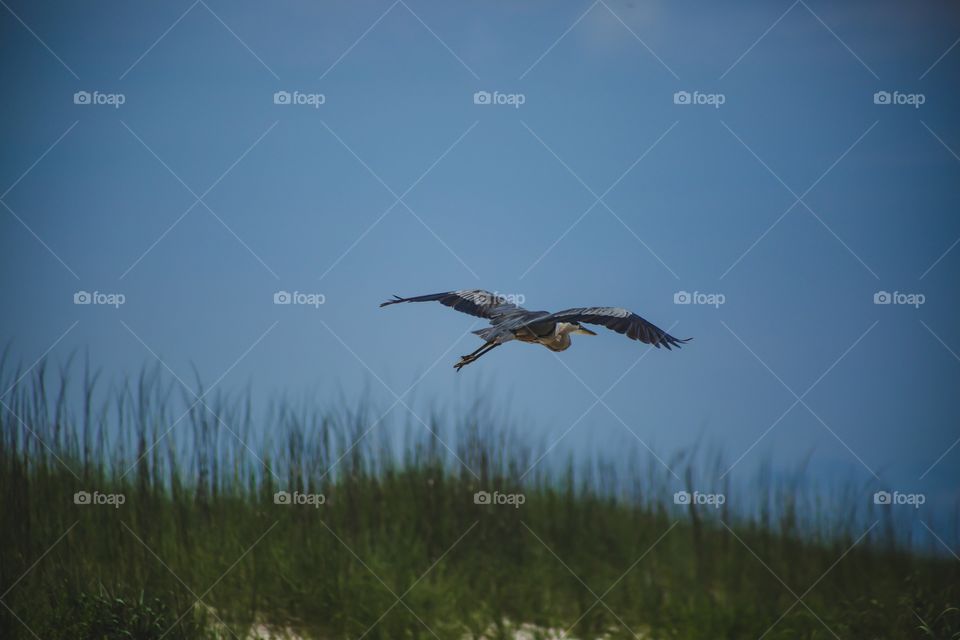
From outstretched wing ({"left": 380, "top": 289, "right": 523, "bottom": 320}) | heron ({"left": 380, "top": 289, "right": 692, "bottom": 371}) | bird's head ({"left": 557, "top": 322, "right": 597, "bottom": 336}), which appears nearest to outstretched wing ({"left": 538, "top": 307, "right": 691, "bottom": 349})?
heron ({"left": 380, "top": 289, "right": 692, "bottom": 371})

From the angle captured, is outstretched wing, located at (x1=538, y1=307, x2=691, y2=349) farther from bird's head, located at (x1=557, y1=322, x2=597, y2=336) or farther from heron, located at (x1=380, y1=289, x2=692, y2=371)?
bird's head, located at (x1=557, y1=322, x2=597, y2=336)

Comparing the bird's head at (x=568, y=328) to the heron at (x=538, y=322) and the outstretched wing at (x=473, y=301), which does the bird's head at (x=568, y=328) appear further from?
the outstretched wing at (x=473, y=301)

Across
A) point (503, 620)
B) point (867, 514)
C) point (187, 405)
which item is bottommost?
point (503, 620)

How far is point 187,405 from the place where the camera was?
21.4 ft

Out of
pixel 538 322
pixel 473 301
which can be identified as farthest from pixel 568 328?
pixel 473 301

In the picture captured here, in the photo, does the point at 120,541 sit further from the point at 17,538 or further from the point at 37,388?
the point at 37,388

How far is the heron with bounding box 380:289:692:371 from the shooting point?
15.5 ft

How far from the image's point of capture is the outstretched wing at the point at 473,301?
5418 millimetres

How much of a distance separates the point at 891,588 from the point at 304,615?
3.74m

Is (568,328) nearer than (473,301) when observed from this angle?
Yes

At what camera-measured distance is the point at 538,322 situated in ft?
15.8

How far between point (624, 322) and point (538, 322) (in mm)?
392

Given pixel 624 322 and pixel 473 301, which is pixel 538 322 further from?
pixel 473 301

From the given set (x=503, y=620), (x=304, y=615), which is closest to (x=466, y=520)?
(x=503, y=620)
